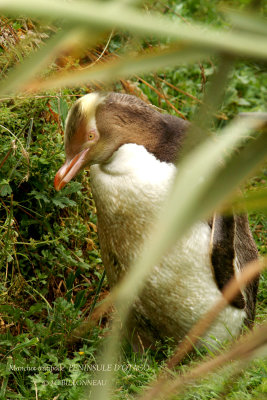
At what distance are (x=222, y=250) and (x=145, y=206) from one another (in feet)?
1.37

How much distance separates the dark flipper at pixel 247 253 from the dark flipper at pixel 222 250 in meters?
0.16

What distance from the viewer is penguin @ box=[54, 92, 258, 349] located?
8.39 feet

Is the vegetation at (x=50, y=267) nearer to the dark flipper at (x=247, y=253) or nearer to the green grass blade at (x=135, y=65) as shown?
the dark flipper at (x=247, y=253)

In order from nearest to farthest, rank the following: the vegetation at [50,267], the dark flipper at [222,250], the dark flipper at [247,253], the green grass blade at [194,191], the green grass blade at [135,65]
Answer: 1. the green grass blade at [194,191]
2. the green grass blade at [135,65]
3. the vegetation at [50,267]
4. the dark flipper at [222,250]
5. the dark flipper at [247,253]

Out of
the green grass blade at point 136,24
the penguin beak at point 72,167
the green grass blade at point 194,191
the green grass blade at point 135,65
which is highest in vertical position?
the green grass blade at point 136,24

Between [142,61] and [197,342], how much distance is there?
84.2 inches

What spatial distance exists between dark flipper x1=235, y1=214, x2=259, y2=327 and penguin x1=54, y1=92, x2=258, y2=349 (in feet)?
0.34

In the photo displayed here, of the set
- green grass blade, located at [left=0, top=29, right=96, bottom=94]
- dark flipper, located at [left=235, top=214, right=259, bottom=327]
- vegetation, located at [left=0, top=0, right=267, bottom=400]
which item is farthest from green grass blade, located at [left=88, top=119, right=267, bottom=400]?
dark flipper, located at [left=235, top=214, right=259, bottom=327]

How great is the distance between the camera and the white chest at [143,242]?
100 inches

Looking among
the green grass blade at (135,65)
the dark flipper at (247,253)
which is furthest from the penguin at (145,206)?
the green grass blade at (135,65)

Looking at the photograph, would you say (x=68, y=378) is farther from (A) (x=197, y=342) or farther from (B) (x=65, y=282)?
(B) (x=65, y=282)

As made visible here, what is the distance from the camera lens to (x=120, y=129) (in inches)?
103

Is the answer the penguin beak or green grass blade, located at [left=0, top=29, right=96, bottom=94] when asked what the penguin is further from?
green grass blade, located at [left=0, top=29, right=96, bottom=94]

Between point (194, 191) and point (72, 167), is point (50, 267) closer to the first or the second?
point (72, 167)
